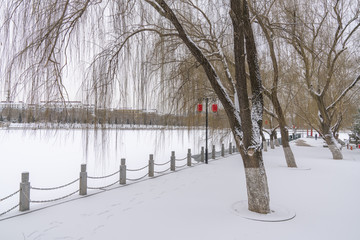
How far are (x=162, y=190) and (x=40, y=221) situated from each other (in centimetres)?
277

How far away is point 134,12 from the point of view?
13.1 feet

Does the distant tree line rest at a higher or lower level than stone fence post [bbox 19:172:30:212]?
higher

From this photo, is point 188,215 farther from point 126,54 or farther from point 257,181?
point 126,54

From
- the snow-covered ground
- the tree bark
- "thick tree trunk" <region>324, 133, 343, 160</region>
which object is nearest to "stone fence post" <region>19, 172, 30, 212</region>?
the snow-covered ground

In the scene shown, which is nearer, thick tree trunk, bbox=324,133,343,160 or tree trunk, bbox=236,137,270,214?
tree trunk, bbox=236,137,270,214

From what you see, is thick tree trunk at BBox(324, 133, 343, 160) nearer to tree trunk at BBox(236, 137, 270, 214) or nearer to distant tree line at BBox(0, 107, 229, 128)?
tree trunk at BBox(236, 137, 270, 214)

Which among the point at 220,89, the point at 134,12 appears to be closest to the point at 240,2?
the point at 220,89

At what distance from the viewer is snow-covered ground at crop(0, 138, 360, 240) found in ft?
10.7

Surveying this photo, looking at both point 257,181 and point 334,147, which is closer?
point 257,181

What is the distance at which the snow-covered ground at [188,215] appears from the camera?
10.7 feet

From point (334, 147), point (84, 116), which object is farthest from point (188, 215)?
point (334, 147)

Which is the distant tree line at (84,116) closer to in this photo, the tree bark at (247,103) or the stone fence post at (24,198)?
the tree bark at (247,103)

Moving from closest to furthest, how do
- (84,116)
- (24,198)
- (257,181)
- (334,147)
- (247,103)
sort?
1. (84,116)
2. (257,181)
3. (247,103)
4. (24,198)
5. (334,147)

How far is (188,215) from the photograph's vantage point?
12.9 feet
